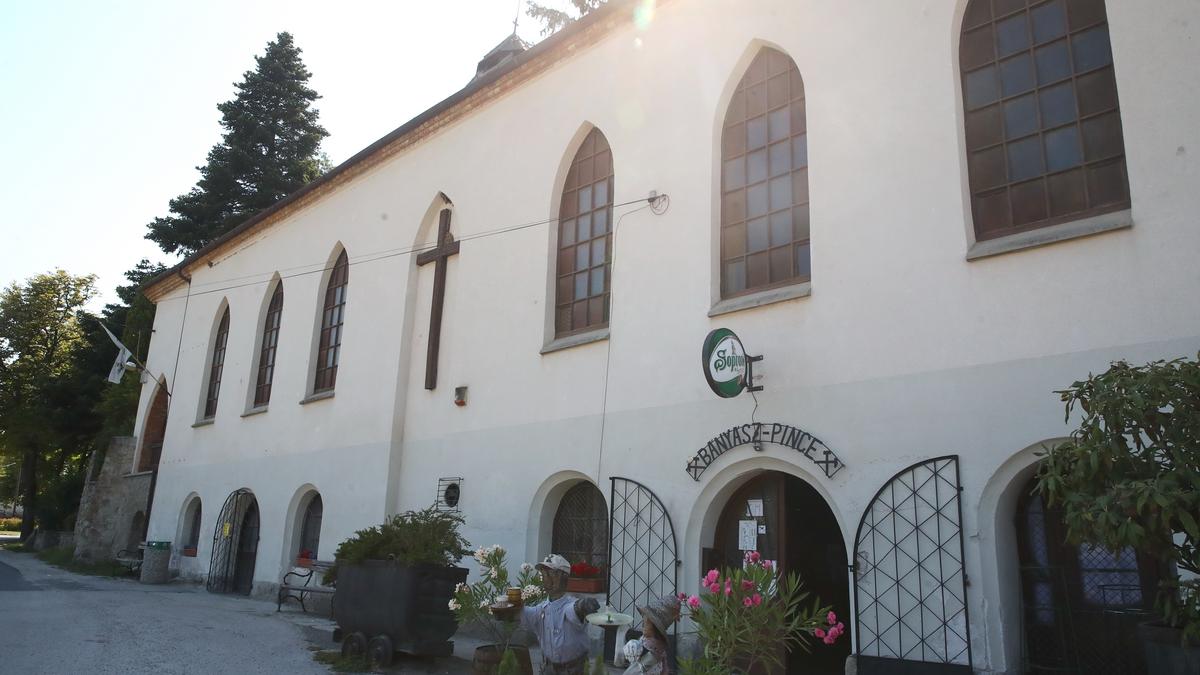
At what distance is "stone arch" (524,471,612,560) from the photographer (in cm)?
1180

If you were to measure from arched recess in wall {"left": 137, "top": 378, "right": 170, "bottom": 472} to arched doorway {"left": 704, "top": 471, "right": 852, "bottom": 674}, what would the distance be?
1994 cm

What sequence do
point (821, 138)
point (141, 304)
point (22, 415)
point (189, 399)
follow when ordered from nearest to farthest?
1. point (821, 138)
2. point (189, 399)
3. point (141, 304)
4. point (22, 415)

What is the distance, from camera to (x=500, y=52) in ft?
80.0

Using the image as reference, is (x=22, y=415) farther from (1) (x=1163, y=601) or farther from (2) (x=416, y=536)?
(1) (x=1163, y=601)

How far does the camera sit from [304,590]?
584 inches

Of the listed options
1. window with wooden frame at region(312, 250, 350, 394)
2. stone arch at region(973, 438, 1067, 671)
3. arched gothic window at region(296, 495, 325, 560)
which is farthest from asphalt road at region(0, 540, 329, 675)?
stone arch at region(973, 438, 1067, 671)

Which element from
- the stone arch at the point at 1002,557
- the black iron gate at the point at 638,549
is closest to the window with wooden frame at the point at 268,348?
the black iron gate at the point at 638,549

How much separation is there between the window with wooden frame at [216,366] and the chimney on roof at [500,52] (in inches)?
370

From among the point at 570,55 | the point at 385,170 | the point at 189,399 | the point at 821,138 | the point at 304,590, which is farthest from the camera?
the point at 189,399

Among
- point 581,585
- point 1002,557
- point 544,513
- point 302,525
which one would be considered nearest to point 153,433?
point 302,525

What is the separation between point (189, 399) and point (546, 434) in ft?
46.3

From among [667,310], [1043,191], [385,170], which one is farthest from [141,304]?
[1043,191]

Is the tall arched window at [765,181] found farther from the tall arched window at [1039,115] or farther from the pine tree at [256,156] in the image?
the pine tree at [256,156]

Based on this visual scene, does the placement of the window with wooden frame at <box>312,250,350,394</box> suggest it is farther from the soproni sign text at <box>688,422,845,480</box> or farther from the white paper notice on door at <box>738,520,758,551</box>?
the white paper notice on door at <box>738,520,758,551</box>
